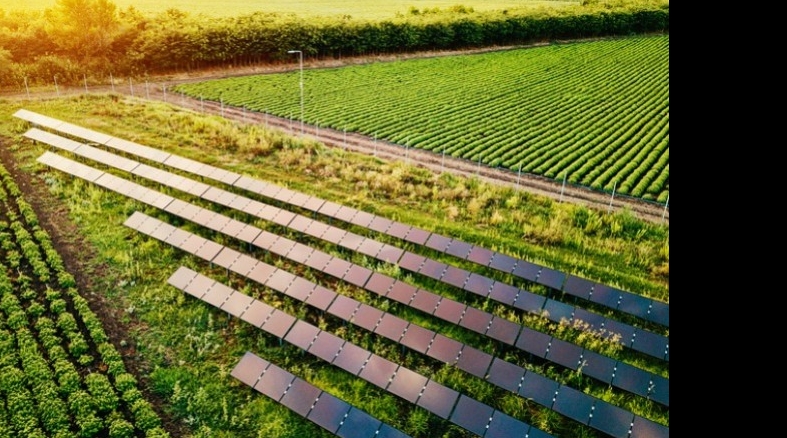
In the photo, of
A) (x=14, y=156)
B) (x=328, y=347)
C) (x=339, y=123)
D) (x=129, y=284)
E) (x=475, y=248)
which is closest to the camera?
(x=328, y=347)

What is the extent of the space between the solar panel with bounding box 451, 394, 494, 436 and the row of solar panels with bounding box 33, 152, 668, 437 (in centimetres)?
136

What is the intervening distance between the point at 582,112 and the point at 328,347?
44051mm

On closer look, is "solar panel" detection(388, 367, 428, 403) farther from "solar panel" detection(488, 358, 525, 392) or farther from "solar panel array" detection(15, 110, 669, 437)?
"solar panel" detection(488, 358, 525, 392)

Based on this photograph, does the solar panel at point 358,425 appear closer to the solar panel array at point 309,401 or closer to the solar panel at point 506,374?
the solar panel array at point 309,401

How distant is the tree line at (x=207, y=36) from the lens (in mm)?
55672

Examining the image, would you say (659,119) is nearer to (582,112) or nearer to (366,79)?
(582,112)

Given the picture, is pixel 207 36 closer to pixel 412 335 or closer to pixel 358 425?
pixel 412 335

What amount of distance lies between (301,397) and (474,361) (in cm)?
527

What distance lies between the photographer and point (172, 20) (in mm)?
65438

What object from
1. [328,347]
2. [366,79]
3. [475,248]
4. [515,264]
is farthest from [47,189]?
[366,79]

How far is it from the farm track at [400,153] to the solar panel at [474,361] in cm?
1168

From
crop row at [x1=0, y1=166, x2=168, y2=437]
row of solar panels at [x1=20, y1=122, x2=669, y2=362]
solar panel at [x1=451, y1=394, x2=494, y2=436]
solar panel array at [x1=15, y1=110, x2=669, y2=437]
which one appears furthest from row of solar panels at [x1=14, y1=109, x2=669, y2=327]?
crop row at [x1=0, y1=166, x2=168, y2=437]

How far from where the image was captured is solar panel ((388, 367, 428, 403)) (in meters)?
15.5
